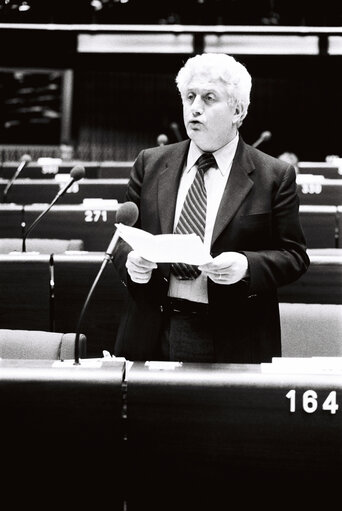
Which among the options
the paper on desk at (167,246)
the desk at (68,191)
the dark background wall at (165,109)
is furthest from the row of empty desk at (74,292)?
the dark background wall at (165,109)

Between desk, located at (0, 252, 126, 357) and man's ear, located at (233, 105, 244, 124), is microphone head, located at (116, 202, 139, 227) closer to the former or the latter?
man's ear, located at (233, 105, 244, 124)

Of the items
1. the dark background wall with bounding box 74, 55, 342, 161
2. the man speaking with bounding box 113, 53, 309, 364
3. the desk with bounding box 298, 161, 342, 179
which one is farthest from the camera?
the dark background wall with bounding box 74, 55, 342, 161

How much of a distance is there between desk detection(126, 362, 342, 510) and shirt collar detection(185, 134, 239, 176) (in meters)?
0.62

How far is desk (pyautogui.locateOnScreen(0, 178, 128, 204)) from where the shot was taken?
5512 millimetres

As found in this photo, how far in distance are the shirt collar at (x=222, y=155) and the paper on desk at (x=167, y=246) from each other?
37 cm

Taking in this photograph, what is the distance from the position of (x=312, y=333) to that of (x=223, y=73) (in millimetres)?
856

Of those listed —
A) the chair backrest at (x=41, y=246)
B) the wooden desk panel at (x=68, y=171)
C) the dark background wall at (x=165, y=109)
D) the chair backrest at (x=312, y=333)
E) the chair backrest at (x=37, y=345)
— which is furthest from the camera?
the dark background wall at (x=165, y=109)

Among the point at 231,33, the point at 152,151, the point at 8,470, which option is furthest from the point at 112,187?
the point at 231,33

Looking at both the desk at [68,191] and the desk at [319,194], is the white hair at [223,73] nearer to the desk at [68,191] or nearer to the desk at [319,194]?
the desk at [319,194]

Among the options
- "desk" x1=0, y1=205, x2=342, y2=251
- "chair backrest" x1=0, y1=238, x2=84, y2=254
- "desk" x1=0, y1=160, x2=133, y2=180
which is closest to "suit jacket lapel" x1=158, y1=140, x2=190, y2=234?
"chair backrest" x1=0, y1=238, x2=84, y2=254

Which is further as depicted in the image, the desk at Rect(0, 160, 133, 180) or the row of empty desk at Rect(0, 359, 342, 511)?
the desk at Rect(0, 160, 133, 180)

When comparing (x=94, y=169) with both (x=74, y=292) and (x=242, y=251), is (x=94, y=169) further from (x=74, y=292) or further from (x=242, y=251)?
(x=242, y=251)

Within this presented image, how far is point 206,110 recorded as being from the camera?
65.7 inches

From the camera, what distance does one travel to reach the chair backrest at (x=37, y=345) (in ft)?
6.08
